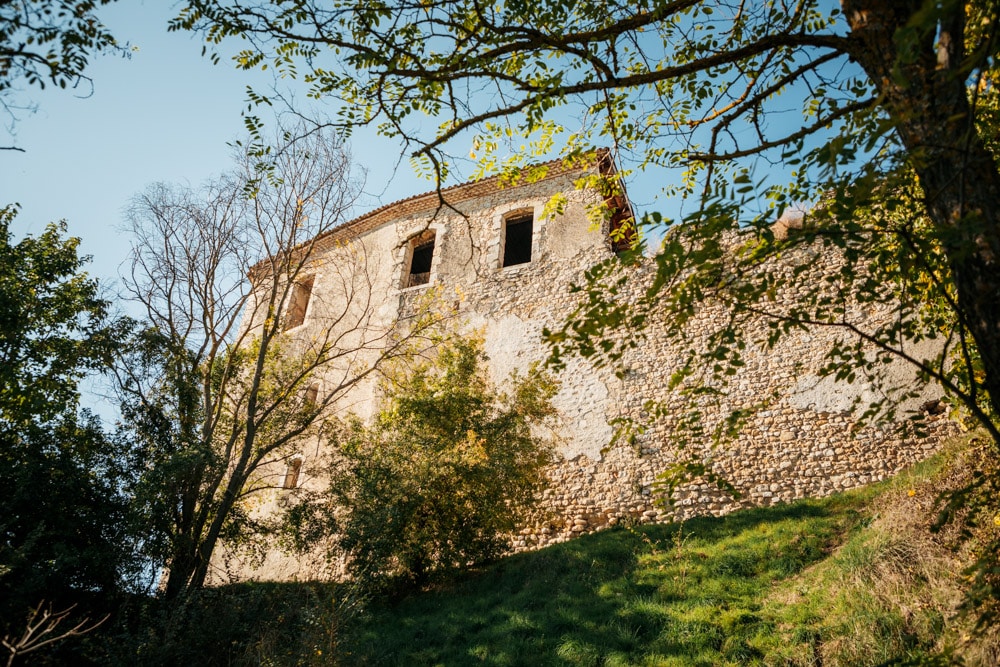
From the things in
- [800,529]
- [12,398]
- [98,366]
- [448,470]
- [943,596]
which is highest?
[98,366]

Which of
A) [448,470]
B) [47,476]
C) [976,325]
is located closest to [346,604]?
[448,470]

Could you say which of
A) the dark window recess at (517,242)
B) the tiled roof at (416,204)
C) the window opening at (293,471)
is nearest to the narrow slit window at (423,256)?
the tiled roof at (416,204)

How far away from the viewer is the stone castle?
335 inches

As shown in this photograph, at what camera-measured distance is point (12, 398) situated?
7.73m

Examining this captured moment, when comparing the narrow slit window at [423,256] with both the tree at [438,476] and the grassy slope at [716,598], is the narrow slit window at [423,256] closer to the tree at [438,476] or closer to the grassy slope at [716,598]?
the tree at [438,476]

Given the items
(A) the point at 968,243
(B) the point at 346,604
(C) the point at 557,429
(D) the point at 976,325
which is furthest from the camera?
(C) the point at 557,429

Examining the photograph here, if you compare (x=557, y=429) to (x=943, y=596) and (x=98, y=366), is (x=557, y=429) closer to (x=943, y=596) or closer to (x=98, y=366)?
(x=943, y=596)

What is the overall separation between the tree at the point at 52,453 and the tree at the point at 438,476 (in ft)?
8.27

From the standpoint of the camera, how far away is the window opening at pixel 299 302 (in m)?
16.1

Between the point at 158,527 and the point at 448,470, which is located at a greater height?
the point at 448,470

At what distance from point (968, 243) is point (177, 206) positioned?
10297 millimetres

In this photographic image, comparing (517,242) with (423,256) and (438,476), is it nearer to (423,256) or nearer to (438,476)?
(423,256)

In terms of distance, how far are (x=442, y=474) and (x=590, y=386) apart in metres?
3.76

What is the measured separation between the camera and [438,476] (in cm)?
820
